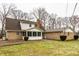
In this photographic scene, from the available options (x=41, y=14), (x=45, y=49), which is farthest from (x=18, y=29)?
(x=45, y=49)

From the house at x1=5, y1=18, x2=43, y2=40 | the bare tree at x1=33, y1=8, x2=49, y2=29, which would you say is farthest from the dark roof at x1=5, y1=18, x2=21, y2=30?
the bare tree at x1=33, y1=8, x2=49, y2=29

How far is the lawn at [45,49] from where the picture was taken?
4.25 meters

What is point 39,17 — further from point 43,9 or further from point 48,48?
point 48,48

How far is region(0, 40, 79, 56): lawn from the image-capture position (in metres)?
4.25

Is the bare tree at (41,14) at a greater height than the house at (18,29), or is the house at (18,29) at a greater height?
the bare tree at (41,14)

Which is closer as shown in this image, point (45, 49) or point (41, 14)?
point (45, 49)

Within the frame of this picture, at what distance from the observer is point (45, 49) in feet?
14.5

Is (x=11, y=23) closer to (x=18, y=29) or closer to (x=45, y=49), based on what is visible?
(x=18, y=29)

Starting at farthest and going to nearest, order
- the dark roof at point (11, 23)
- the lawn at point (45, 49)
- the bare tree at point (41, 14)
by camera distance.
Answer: the dark roof at point (11, 23) → the bare tree at point (41, 14) → the lawn at point (45, 49)

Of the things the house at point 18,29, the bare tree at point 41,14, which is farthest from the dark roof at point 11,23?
the bare tree at point 41,14

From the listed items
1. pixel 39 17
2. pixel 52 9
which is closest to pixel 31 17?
pixel 39 17

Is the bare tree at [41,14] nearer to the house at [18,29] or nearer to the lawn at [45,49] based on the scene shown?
the house at [18,29]

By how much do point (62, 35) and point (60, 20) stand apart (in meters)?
0.46

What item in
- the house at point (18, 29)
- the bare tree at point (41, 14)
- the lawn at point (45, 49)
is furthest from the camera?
the house at point (18, 29)
